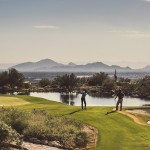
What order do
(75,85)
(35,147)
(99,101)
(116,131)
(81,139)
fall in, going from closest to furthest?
1. (35,147)
2. (81,139)
3. (116,131)
4. (99,101)
5. (75,85)

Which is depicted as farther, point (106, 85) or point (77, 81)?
point (77, 81)

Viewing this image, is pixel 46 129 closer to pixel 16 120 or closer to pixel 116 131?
pixel 16 120

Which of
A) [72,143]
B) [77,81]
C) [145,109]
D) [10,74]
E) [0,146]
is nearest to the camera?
[0,146]

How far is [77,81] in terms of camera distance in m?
185

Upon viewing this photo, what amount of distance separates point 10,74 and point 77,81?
4193 centimetres

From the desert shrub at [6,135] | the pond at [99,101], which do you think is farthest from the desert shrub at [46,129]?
the pond at [99,101]

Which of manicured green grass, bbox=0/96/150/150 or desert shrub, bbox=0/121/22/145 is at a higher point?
desert shrub, bbox=0/121/22/145

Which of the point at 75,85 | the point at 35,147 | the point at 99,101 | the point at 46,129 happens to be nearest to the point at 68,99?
the point at 99,101

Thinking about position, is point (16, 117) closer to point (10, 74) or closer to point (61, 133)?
point (61, 133)

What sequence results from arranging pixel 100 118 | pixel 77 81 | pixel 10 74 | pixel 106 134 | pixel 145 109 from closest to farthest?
pixel 106 134 → pixel 100 118 → pixel 145 109 → pixel 10 74 → pixel 77 81

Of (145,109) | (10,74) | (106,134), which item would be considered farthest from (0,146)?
(10,74)

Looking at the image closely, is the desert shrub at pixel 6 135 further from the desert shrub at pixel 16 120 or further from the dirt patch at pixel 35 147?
the desert shrub at pixel 16 120

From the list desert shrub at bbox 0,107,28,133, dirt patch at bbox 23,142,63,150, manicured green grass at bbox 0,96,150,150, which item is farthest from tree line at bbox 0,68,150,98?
dirt patch at bbox 23,142,63,150

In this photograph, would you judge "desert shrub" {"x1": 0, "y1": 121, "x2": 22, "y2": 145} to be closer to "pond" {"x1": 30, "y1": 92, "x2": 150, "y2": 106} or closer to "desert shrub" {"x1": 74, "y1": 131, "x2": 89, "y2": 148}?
"desert shrub" {"x1": 74, "y1": 131, "x2": 89, "y2": 148}
